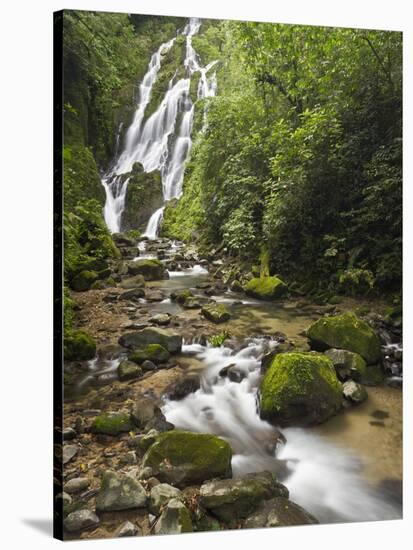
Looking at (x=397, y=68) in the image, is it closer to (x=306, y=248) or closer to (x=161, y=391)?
(x=306, y=248)

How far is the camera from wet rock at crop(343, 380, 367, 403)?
498cm

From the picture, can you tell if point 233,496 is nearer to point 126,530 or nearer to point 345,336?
point 126,530

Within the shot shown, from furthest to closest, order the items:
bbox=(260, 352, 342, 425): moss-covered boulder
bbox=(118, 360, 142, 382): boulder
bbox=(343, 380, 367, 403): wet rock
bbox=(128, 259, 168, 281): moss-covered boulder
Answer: bbox=(343, 380, 367, 403): wet rock → bbox=(260, 352, 342, 425): moss-covered boulder → bbox=(128, 259, 168, 281): moss-covered boulder → bbox=(118, 360, 142, 382): boulder

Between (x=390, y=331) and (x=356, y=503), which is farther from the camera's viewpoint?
(x=390, y=331)

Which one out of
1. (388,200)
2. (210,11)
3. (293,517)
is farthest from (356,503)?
(210,11)

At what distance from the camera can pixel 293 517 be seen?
4566 millimetres

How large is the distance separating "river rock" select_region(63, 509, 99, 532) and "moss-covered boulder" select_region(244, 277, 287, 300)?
6.94 ft

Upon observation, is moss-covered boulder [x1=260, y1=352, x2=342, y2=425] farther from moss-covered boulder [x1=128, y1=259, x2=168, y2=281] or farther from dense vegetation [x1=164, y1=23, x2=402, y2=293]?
moss-covered boulder [x1=128, y1=259, x2=168, y2=281]

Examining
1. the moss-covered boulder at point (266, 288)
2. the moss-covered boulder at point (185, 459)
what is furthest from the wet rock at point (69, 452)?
the moss-covered boulder at point (266, 288)

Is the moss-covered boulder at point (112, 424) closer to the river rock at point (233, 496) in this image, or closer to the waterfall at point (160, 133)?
the river rock at point (233, 496)

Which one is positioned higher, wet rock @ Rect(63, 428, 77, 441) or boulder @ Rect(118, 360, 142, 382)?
boulder @ Rect(118, 360, 142, 382)

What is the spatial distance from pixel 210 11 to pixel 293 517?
4050mm

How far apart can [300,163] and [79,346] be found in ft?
7.94

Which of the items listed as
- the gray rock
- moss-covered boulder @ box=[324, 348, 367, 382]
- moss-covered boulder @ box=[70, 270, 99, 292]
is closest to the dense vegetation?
moss-covered boulder @ box=[324, 348, 367, 382]
